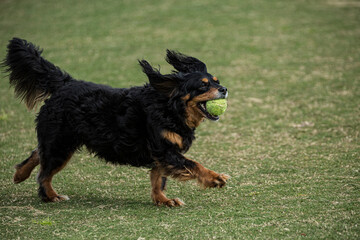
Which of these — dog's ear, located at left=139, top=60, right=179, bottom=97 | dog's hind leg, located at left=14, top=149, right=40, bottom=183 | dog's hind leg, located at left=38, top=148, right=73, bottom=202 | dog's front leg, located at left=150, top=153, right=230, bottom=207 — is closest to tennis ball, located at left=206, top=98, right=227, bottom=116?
dog's ear, located at left=139, top=60, right=179, bottom=97

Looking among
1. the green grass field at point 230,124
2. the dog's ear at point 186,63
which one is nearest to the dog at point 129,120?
the dog's ear at point 186,63

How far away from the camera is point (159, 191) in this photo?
5621 mm

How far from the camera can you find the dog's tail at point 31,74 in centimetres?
602

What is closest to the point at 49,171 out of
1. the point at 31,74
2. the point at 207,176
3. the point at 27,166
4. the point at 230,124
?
the point at 27,166

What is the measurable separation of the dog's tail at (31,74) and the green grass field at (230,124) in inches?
28.0

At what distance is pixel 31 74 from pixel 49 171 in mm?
1341

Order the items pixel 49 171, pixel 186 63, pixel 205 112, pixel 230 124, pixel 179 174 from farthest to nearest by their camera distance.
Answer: pixel 230 124 → pixel 186 63 → pixel 49 171 → pixel 205 112 → pixel 179 174

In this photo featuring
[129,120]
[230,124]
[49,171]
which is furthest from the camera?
[230,124]

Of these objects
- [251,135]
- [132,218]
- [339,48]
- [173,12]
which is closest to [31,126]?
[251,135]

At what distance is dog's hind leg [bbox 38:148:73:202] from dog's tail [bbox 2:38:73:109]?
0.87 m

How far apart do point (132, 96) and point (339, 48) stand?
1128 centimetres

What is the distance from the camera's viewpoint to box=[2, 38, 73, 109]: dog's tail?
19.7 feet

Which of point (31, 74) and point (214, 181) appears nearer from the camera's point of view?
point (214, 181)

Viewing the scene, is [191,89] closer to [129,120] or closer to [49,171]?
[129,120]
